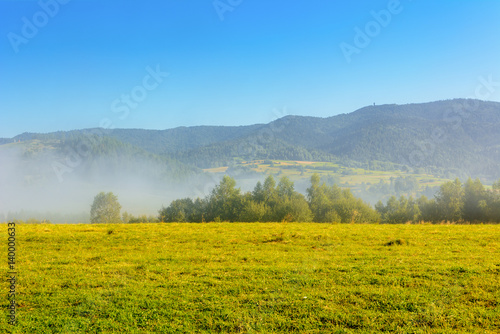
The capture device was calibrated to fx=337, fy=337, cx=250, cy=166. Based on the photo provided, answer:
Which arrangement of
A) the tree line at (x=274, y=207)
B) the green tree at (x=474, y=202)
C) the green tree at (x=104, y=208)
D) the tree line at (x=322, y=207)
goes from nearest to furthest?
1. the tree line at (x=274, y=207)
2. the tree line at (x=322, y=207)
3. the green tree at (x=474, y=202)
4. the green tree at (x=104, y=208)

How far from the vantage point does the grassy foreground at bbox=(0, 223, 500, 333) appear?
8.01 m

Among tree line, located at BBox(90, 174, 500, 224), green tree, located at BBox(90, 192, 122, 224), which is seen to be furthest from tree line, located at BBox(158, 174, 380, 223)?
green tree, located at BBox(90, 192, 122, 224)

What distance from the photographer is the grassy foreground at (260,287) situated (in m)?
8.01

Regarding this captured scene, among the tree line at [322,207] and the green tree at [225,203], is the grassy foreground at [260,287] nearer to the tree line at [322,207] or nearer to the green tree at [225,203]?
the tree line at [322,207]

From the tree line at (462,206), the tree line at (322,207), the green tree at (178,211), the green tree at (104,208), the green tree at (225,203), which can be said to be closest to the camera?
the tree line at (322,207)

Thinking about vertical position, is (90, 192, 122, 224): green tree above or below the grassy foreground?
below

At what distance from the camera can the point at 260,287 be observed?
10000 millimetres

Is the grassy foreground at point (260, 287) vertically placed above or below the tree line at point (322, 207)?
above

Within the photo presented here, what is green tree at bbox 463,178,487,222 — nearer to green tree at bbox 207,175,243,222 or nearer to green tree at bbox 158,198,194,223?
green tree at bbox 207,175,243,222

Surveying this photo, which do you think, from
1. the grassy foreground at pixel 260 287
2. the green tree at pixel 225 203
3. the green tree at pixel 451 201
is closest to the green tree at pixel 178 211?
the green tree at pixel 225 203

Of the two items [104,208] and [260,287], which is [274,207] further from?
[104,208]

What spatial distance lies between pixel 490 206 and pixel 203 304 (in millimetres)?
79213

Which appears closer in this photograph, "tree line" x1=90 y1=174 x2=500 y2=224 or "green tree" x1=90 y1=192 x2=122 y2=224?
"tree line" x1=90 y1=174 x2=500 y2=224

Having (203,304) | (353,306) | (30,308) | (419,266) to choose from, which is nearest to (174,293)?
(203,304)
